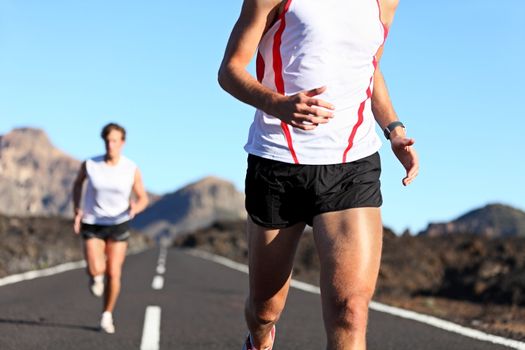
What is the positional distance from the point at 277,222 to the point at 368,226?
402 mm

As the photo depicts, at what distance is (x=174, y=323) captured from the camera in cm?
871

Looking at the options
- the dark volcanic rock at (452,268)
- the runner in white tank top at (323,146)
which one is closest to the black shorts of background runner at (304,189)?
the runner in white tank top at (323,146)

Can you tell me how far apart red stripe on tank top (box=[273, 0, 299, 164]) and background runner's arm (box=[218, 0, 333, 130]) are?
47mm

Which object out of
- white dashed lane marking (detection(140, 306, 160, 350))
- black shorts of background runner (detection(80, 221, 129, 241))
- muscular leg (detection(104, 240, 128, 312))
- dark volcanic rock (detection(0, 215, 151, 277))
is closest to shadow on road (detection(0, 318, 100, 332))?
muscular leg (detection(104, 240, 128, 312))

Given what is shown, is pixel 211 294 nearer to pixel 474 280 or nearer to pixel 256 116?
pixel 474 280

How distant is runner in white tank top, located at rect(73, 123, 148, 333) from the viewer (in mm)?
7801

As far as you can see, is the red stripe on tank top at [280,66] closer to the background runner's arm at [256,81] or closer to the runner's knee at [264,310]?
the background runner's arm at [256,81]

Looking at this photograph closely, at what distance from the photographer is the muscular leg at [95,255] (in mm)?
7781

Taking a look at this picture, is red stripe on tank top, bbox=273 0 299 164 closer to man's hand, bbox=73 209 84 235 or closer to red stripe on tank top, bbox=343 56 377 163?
red stripe on tank top, bbox=343 56 377 163

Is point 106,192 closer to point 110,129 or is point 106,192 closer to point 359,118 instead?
point 110,129

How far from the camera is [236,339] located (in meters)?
7.48

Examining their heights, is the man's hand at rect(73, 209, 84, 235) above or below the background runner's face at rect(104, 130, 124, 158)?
below

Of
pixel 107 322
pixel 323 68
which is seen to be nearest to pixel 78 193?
pixel 107 322

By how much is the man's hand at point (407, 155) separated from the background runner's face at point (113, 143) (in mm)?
4470
